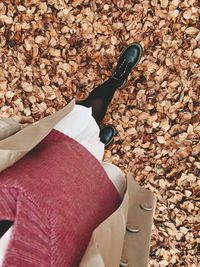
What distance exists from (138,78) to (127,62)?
73mm

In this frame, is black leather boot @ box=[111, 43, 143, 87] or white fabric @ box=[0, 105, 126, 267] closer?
white fabric @ box=[0, 105, 126, 267]

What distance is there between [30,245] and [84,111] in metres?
0.51

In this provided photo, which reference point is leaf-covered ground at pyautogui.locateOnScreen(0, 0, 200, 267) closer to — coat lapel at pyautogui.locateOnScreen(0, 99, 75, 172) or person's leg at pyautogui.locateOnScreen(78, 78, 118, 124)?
person's leg at pyautogui.locateOnScreen(78, 78, 118, 124)

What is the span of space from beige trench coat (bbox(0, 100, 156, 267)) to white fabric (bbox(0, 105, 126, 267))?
0.10ft

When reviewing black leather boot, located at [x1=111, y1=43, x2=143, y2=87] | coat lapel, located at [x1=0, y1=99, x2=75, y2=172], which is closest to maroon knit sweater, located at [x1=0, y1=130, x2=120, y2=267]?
coat lapel, located at [x1=0, y1=99, x2=75, y2=172]

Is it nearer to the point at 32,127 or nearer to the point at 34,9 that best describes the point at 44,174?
the point at 32,127

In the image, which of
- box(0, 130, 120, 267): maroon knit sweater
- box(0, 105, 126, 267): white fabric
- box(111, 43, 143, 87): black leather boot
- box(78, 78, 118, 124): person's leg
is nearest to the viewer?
box(0, 130, 120, 267): maroon knit sweater

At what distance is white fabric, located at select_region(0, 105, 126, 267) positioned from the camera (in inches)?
39.5

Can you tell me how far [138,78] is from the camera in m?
1.64

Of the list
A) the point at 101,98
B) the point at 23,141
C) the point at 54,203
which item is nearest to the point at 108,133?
the point at 101,98

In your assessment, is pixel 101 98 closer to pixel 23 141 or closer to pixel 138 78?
pixel 138 78

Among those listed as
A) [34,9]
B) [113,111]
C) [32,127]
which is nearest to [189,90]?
[113,111]

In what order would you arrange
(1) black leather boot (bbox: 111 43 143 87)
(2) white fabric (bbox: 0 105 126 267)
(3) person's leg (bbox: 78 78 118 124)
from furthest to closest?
(1) black leather boot (bbox: 111 43 143 87) → (3) person's leg (bbox: 78 78 118 124) → (2) white fabric (bbox: 0 105 126 267)

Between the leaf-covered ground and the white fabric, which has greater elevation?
the white fabric
